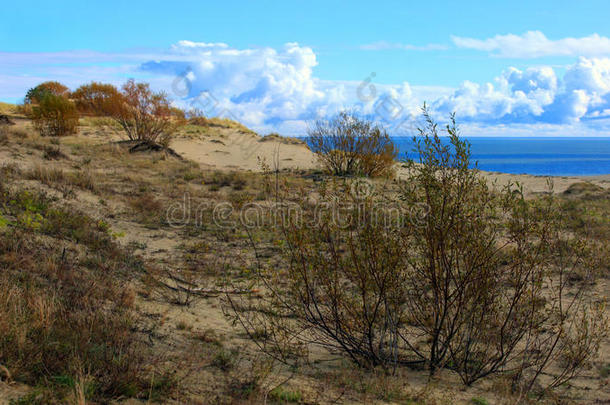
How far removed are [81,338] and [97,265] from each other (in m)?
2.70

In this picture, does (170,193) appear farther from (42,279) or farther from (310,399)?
(310,399)

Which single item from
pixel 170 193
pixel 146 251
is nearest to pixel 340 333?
pixel 146 251

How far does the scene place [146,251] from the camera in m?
7.77

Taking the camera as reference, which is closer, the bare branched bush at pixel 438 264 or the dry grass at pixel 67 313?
the dry grass at pixel 67 313

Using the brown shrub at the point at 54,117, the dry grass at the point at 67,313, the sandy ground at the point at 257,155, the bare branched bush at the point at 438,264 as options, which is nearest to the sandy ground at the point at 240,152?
the sandy ground at the point at 257,155

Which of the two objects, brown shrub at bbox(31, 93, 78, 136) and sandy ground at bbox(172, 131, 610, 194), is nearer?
sandy ground at bbox(172, 131, 610, 194)

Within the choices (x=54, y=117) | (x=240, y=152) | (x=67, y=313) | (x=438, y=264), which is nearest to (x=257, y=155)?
(x=240, y=152)

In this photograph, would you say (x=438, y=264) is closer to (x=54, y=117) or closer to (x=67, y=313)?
(x=67, y=313)

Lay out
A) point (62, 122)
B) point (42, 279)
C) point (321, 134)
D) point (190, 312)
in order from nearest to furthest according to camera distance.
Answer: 1. point (42, 279)
2. point (190, 312)
3. point (321, 134)
4. point (62, 122)

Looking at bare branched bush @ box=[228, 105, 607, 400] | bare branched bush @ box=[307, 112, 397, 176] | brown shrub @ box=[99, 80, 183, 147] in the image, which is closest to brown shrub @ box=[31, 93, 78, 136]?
brown shrub @ box=[99, 80, 183, 147]

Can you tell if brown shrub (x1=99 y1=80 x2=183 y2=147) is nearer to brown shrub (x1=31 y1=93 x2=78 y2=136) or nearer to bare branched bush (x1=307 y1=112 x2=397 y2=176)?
brown shrub (x1=31 y1=93 x2=78 y2=136)

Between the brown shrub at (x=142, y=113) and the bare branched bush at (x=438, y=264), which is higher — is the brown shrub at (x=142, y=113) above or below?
above

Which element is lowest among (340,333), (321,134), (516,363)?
(516,363)

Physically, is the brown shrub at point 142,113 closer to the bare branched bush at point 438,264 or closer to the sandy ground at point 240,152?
the sandy ground at point 240,152
